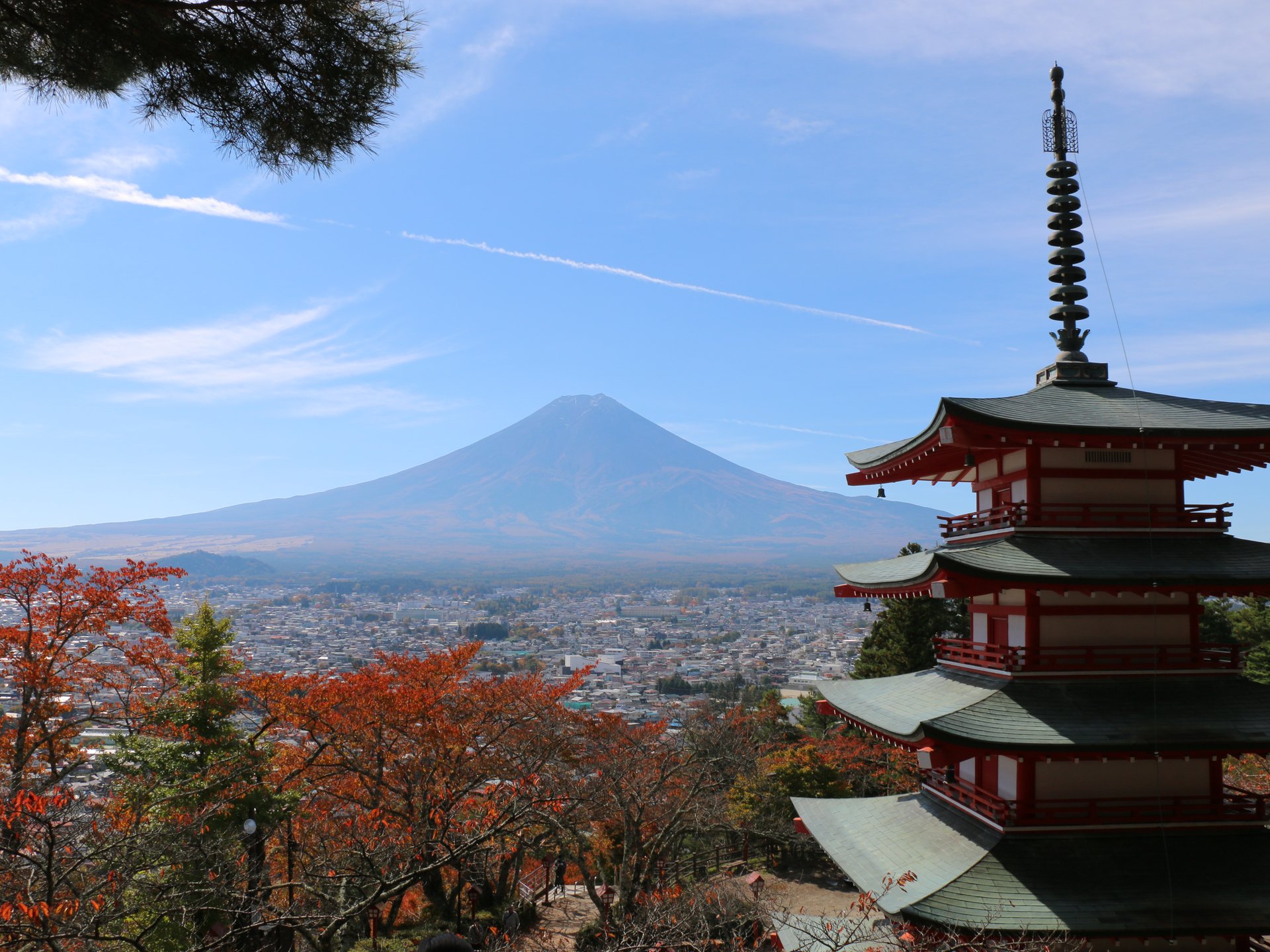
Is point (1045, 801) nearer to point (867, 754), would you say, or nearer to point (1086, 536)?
point (1086, 536)

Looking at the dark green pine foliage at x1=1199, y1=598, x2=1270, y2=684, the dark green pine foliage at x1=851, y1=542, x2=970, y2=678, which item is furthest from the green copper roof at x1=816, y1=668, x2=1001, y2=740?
the dark green pine foliage at x1=1199, y1=598, x2=1270, y2=684

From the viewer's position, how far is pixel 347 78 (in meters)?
4.37

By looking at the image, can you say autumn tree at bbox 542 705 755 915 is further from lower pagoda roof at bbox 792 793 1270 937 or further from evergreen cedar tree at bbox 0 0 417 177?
evergreen cedar tree at bbox 0 0 417 177

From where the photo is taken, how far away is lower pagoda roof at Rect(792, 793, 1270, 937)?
24.1ft

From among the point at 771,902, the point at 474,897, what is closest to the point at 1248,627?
the point at 771,902

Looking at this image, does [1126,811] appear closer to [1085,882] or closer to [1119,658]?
[1085,882]

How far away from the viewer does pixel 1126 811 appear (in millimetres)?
8328

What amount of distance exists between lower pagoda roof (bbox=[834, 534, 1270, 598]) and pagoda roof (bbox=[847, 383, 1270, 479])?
108 cm

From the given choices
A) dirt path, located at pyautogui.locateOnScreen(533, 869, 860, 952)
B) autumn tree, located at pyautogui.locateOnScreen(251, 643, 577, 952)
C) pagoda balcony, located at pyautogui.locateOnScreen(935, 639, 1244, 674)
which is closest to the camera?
pagoda balcony, located at pyautogui.locateOnScreen(935, 639, 1244, 674)

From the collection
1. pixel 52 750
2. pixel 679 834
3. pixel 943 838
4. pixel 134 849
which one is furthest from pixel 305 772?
pixel 943 838

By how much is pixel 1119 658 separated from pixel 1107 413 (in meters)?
2.59

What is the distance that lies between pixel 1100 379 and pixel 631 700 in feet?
148

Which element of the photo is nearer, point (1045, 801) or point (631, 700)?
point (1045, 801)

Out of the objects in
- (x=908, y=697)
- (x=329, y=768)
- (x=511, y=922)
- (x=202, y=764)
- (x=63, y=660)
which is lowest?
(x=511, y=922)
